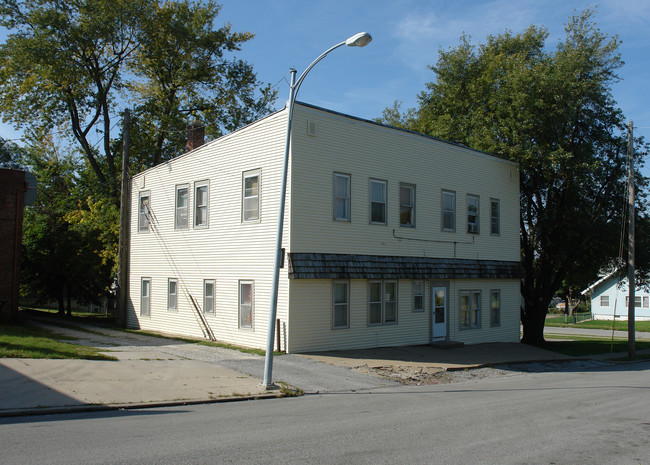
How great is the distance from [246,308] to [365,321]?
13.1 feet

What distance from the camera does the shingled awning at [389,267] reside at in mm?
17547

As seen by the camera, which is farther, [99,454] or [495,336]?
[495,336]

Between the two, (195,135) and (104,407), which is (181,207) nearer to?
(195,135)

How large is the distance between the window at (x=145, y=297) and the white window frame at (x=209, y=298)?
4.76 metres

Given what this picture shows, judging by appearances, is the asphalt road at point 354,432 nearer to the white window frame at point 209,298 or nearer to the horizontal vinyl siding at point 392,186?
the horizontal vinyl siding at point 392,186

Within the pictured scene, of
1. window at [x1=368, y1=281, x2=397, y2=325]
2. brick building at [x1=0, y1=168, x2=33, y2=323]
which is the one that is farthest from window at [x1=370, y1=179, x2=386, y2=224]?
brick building at [x1=0, y1=168, x2=33, y2=323]

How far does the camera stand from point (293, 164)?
693 inches

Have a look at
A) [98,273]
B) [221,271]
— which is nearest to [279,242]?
[221,271]

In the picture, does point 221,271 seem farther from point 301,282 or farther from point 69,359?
point 69,359

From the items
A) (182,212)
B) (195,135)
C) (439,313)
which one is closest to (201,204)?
(182,212)

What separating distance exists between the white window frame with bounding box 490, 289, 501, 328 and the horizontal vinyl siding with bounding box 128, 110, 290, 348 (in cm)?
1110

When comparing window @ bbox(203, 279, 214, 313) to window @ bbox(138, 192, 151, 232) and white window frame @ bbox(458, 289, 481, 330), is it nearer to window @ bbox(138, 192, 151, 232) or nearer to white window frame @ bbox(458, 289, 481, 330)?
window @ bbox(138, 192, 151, 232)

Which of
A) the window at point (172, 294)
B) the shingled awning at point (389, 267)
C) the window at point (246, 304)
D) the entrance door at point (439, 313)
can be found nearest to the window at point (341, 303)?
the shingled awning at point (389, 267)

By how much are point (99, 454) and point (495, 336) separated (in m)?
20.6
